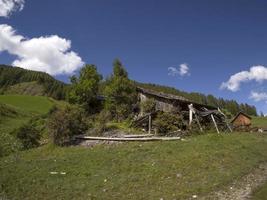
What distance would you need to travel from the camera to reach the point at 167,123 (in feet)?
126

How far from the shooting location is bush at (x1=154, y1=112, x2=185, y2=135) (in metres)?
38.2

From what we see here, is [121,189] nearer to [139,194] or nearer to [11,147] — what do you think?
[139,194]

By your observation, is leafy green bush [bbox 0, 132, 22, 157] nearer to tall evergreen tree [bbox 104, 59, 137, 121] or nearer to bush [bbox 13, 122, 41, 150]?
bush [bbox 13, 122, 41, 150]

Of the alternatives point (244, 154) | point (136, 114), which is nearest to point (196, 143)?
point (244, 154)

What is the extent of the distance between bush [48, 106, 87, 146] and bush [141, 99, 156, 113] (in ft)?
34.0

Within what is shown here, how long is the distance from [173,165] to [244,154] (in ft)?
22.5

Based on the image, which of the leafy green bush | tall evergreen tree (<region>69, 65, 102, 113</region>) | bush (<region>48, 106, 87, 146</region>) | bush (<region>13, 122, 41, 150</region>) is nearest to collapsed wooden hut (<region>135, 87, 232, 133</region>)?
tall evergreen tree (<region>69, 65, 102, 113</region>)

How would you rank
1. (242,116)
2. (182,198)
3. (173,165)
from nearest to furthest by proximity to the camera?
1. (182,198)
2. (173,165)
3. (242,116)

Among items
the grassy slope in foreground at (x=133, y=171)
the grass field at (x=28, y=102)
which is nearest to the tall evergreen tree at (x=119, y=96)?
the grassy slope in foreground at (x=133, y=171)

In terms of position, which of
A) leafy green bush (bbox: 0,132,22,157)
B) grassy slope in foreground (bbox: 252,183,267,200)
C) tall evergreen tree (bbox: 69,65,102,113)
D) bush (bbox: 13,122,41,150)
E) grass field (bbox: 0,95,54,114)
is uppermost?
grass field (bbox: 0,95,54,114)

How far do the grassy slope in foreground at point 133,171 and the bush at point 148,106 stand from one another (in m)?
15.9

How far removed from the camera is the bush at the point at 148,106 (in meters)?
44.7

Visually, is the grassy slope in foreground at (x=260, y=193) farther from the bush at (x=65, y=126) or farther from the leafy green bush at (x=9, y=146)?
the leafy green bush at (x=9, y=146)

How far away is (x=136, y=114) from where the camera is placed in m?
47.1
